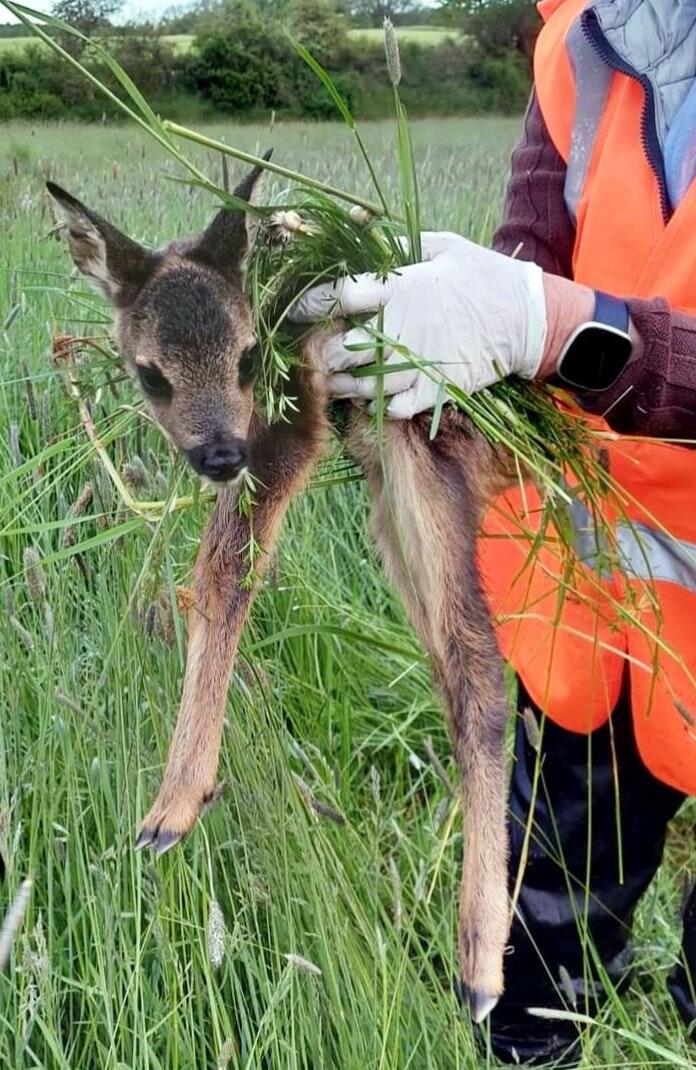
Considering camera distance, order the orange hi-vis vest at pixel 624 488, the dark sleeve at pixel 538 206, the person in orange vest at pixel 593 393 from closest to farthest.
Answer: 1. the person in orange vest at pixel 593 393
2. the orange hi-vis vest at pixel 624 488
3. the dark sleeve at pixel 538 206

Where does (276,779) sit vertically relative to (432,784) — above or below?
above

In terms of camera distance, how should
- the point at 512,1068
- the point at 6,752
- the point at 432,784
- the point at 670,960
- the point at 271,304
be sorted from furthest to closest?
the point at 432,784 < the point at 670,960 < the point at 512,1068 < the point at 6,752 < the point at 271,304

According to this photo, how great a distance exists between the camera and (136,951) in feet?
3.99

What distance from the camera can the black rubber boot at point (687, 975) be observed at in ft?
6.31

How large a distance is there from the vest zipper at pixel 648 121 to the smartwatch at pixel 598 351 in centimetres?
27

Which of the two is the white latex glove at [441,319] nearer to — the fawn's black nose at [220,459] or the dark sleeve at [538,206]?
the fawn's black nose at [220,459]

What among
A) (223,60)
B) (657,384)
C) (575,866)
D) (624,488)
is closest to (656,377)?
(657,384)

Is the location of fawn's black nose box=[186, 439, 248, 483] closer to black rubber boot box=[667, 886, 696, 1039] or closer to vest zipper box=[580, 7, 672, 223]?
vest zipper box=[580, 7, 672, 223]

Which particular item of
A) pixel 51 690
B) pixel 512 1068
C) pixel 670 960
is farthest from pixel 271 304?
pixel 670 960

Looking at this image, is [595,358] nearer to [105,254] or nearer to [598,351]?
[598,351]

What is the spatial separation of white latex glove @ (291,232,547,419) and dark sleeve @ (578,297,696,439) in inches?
4.4

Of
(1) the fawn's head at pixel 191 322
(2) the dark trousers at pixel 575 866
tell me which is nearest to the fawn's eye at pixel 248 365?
(1) the fawn's head at pixel 191 322

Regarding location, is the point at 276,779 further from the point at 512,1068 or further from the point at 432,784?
the point at 432,784

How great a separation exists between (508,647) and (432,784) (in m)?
0.86
